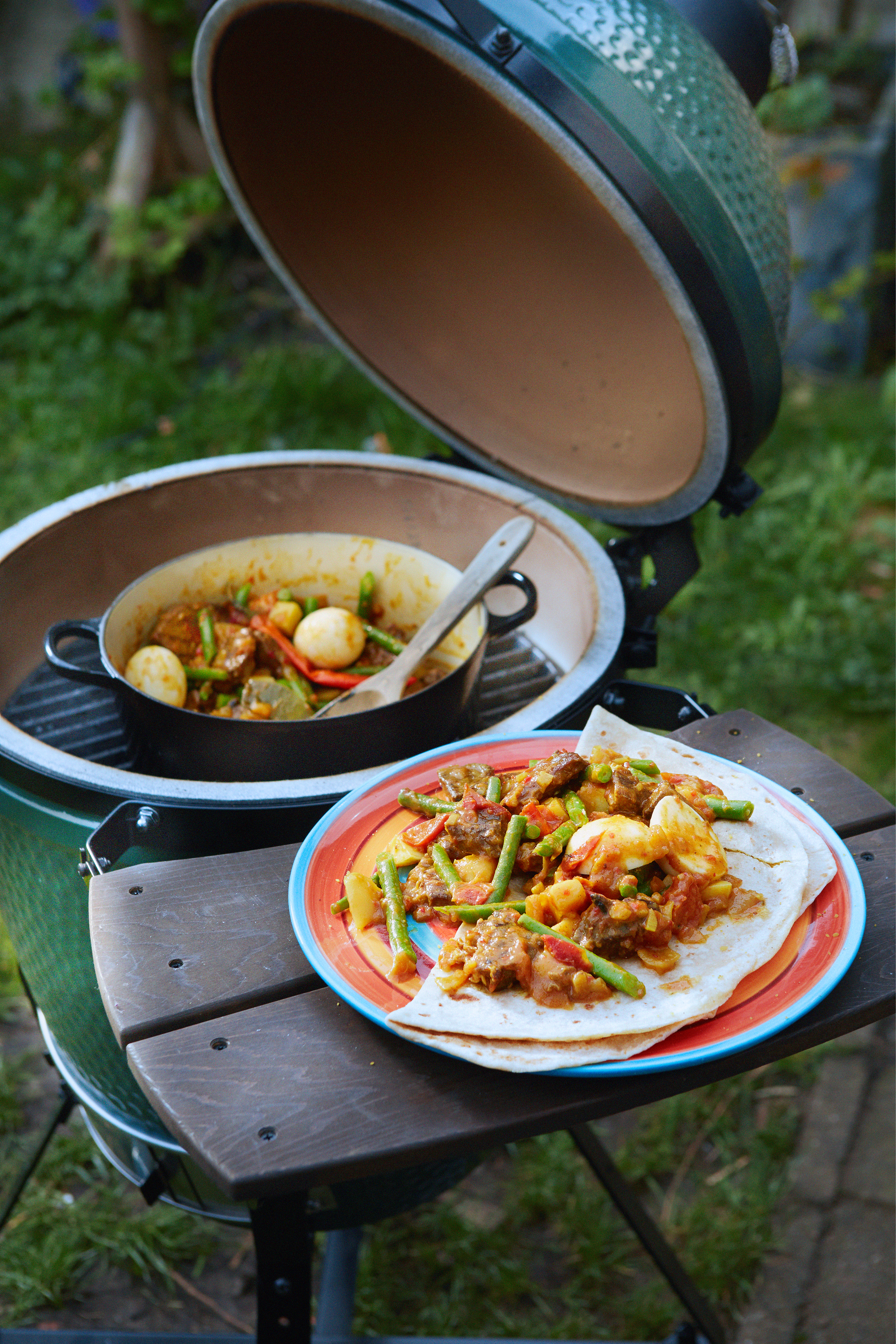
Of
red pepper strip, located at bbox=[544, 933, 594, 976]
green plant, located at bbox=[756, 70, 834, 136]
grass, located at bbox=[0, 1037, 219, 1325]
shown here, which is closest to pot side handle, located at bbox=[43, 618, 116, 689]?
red pepper strip, located at bbox=[544, 933, 594, 976]

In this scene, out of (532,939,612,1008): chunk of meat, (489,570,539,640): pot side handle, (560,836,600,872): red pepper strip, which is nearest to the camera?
(532,939,612,1008): chunk of meat

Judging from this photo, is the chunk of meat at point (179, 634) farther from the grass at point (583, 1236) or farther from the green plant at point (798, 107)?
the green plant at point (798, 107)

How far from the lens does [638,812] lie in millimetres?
1297

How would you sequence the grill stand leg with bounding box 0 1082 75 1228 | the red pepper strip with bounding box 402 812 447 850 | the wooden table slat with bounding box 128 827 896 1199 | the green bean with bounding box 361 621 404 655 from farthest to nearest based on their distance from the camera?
the grill stand leg with bounding box 0 1082 75 1228 < the green bean with bounding box 361 621 404 655 < the red pepper strip with bounding box 402 812 447 850 < the wooden table slat with bounding box 128 827 896 1199

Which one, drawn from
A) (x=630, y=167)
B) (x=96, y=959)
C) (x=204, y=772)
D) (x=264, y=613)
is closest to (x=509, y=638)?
(x=264, y=613)

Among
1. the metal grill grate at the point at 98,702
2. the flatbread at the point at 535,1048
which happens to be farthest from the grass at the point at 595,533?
the flatbread at the point at 535,1048

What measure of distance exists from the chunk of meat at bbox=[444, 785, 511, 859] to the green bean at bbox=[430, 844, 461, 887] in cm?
1

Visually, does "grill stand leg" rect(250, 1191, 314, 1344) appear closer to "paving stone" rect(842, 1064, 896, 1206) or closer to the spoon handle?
the spoon handle

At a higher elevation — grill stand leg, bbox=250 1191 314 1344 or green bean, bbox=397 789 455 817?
green bean, bbox=397 789 455 817

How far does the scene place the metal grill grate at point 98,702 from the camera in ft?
6.30

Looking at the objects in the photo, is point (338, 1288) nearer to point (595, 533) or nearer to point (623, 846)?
point (623, 846)

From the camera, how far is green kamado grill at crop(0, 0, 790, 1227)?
1523mm

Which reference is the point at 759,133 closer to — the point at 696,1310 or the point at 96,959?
the point at 96,959

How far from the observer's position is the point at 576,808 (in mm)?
1325
